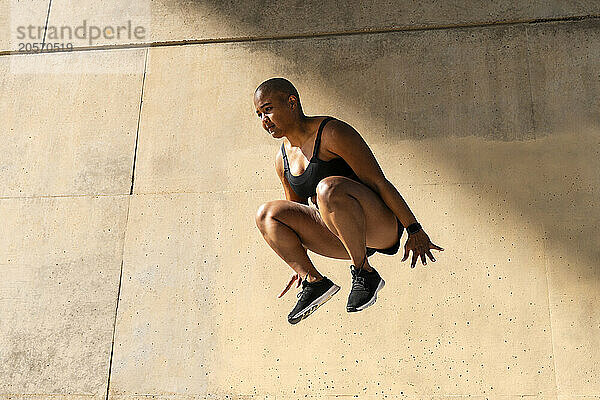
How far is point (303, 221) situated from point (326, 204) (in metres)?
0.31

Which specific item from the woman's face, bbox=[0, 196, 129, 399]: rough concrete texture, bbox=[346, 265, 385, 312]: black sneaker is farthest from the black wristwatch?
bbox=[0, 196, 129, 399]: rough concrete texture

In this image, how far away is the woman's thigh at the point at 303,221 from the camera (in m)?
3.71

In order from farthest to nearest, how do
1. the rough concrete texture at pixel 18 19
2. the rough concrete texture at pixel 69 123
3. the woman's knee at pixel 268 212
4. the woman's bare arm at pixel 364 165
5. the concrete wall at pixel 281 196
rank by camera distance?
1. the rough concrete texture at pixel 18 19
2. the rough concrete texture at pixel 69 123
3. the concrete wall at pixel 281 196
4. the woman's knee at pixel 268 212
5. the woman's bare arm at pixel 364 165

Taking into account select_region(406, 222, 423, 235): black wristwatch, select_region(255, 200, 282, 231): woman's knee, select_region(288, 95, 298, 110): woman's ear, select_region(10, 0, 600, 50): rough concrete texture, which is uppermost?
select_region(10, 0, 600, 50): rough concrete texture

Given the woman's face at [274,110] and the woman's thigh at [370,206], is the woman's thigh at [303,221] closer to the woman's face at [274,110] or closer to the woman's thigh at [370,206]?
the woman's thigh at [370,206]

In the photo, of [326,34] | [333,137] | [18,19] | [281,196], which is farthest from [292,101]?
[18,19]

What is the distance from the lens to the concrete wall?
4316mm

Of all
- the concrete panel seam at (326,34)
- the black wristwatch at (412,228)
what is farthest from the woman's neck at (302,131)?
the concrete panel seam at (326,34)

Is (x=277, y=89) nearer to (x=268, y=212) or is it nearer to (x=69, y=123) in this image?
(x=268, y=212)

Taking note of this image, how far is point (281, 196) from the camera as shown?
467 cm

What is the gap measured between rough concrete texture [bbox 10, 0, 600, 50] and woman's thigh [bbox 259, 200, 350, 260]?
5.43 ft

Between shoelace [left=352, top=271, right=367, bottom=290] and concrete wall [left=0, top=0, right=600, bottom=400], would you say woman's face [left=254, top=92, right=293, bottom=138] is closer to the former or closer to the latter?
shoelace [left=352, top=271, right=367, bottom=290]

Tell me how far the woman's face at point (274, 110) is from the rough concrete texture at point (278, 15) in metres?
1.52

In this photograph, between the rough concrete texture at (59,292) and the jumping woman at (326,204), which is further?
the rough concrete texture at (59,292)
